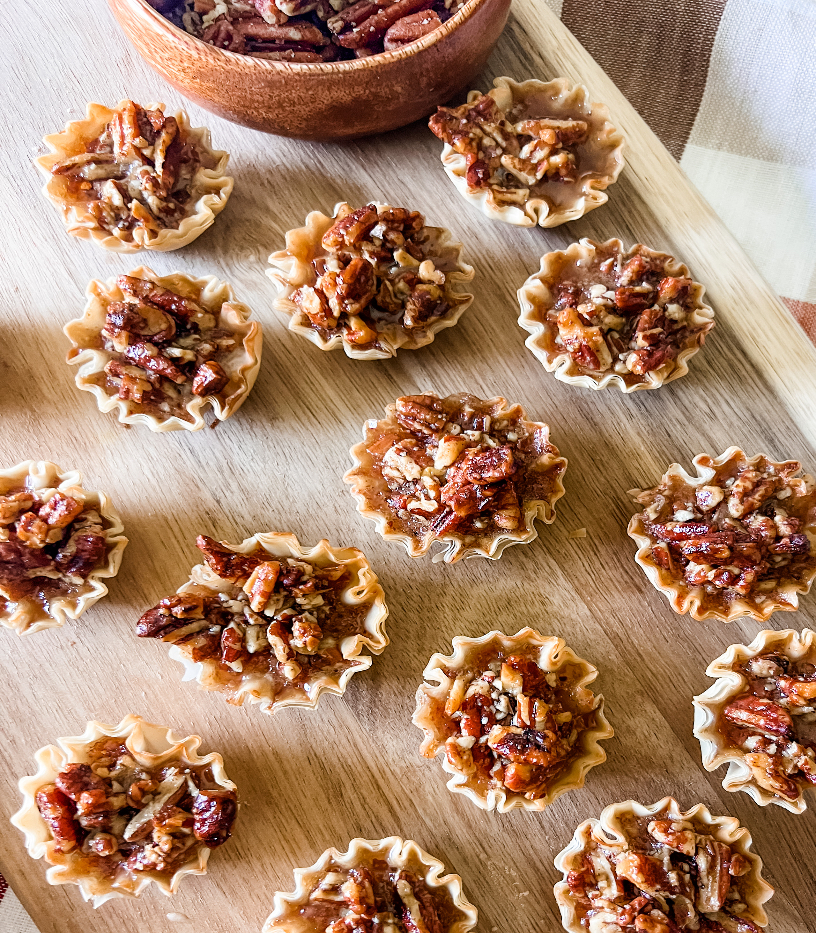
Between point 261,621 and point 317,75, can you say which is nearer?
point 317,75

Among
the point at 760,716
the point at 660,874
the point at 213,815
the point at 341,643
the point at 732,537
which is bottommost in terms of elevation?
the point at 213,815

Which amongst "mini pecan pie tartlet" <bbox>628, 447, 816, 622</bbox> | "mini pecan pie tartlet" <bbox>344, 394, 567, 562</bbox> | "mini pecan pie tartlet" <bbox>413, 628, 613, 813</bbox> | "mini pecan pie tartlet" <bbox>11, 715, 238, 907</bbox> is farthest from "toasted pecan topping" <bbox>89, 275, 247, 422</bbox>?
"mini pecan pie tartlet" <bbox>628, 447, 816, 622</bbox>

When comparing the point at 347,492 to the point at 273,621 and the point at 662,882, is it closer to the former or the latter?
the point at 273,621

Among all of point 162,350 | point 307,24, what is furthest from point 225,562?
point 307,24

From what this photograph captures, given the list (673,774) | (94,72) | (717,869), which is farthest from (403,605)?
(94,72)

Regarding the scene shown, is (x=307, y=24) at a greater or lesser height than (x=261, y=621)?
greater

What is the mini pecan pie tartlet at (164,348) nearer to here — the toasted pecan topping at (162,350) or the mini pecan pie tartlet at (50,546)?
the toasted pecan topping at (162,350)

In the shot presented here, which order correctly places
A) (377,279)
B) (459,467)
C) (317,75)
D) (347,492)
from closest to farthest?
(317,75) < (459,467) < (377,279) < (347,492)
